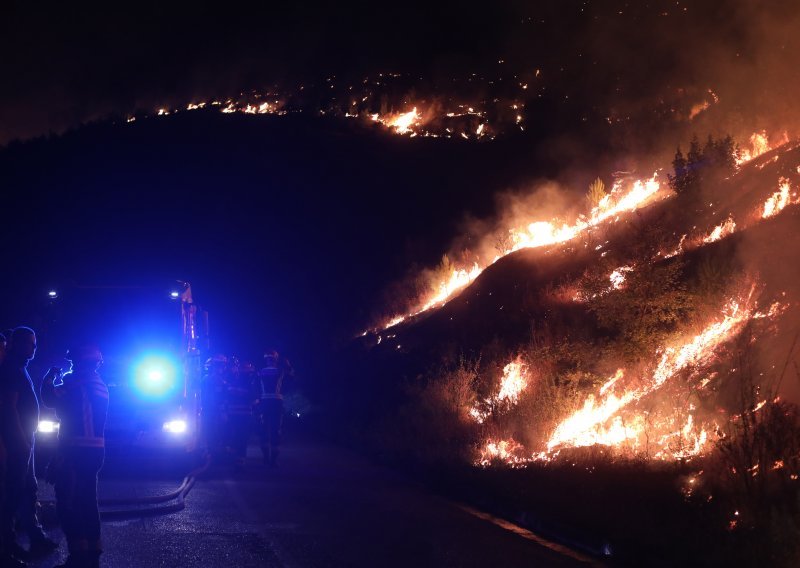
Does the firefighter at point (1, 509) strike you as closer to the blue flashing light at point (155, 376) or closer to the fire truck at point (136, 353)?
the fire truck at point (136, 353)

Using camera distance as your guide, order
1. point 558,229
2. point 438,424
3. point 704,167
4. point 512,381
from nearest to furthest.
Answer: point 438,424, point 512,381, point 704,167, point 558,229

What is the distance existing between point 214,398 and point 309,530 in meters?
9.02

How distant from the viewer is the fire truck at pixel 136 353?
583 inches

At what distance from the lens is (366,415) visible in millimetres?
25625

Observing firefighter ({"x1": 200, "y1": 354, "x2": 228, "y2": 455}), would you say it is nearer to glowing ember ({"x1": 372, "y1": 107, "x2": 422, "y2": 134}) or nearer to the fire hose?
the fire hose

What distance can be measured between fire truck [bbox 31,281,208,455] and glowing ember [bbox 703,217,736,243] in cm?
1308

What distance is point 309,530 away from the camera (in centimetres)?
1025

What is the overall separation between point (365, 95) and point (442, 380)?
77.4 meters

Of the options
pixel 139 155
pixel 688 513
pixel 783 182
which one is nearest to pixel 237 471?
pixel 688 513

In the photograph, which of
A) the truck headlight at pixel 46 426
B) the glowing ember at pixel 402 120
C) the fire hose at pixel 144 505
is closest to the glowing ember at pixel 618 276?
the fire hose at pixel 144 505

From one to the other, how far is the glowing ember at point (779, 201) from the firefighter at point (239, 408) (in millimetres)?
12372

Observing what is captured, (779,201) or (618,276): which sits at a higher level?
(779,201)

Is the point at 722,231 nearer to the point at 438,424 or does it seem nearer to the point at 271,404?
the point at 438,424

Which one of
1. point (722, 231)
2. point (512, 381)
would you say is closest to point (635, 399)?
point (512, 381)
